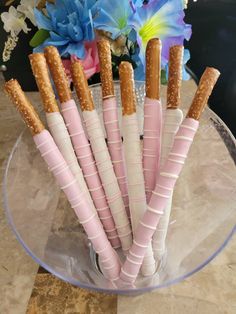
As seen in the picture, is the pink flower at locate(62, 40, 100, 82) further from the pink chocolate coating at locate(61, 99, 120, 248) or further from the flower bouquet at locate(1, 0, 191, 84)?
the pink chocolate coating at locate(61, 99, 120, 248)

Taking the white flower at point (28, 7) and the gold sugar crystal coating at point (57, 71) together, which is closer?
the gold sugar crystal coating at point (57, 71)

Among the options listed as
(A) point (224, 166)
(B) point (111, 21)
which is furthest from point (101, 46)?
(A) point (224, 166)

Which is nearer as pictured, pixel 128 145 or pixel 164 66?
pixel 128 145

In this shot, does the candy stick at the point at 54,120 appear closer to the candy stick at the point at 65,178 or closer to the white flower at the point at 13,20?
the candy stick at the point at 65,178

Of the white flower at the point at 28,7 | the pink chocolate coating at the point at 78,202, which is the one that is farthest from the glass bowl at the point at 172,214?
the white flower at the point at 28,7

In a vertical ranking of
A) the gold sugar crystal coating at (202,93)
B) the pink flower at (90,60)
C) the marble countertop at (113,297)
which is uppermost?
the gold sugar crystal coating at (202,93)

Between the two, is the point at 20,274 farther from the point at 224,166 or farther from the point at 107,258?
the point at 224,166
